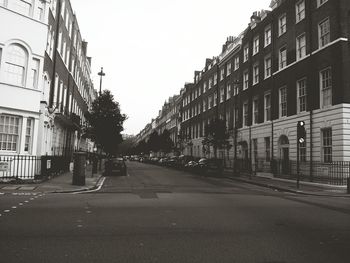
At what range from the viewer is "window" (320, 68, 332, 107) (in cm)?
2377

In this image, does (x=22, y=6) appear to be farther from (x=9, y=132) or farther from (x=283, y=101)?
(x=283, y=101)

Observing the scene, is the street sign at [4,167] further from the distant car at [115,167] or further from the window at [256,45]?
the window at [256,45]

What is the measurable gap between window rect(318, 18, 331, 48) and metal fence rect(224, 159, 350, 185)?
8668 millimetres

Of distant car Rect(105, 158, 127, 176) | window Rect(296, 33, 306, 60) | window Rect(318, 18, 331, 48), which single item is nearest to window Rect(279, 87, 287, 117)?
window Rect(296, 33, 306, 60)

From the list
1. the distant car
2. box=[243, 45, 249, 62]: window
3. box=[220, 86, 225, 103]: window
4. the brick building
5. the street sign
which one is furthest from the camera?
box=[220, 86, 225, 103]: window

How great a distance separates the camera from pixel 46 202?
1111cm

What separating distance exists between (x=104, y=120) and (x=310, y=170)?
22706 millimetres

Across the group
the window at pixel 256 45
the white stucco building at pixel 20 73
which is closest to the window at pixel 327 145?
the window at pixel 256 45

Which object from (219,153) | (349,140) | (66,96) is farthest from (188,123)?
(349,140)

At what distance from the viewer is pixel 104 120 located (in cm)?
3834

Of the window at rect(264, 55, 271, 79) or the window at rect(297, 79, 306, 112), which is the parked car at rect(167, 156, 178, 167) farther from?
the window at rect(297, 79, 306, 112)

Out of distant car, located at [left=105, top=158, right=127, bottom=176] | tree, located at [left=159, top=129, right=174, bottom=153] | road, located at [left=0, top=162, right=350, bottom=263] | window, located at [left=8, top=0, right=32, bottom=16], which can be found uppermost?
window, located at [left=8, top=0, right=32, bottom=16]

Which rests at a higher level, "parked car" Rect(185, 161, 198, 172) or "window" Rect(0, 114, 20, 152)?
"window" Rect(0, 114, 20, 152)

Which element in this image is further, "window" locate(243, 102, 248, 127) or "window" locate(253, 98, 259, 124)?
"window" locate(243, 102, 248, 127)
